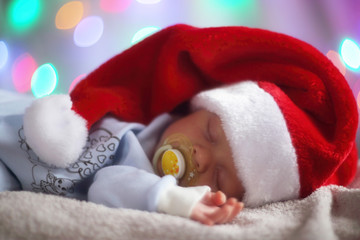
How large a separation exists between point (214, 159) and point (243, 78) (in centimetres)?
28

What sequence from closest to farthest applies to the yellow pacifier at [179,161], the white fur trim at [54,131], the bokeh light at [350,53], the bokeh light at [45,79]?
the white fur trim at [54,131], the yellow pacifier at [179,161], the bokeh light at [350,53], the bokeh light at [45,79]

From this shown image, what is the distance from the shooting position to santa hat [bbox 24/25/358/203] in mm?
844

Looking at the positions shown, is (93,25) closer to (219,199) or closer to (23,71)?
(23,71)

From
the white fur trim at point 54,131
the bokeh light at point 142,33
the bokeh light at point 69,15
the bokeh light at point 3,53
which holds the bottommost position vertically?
the white fur trim at point 54,131

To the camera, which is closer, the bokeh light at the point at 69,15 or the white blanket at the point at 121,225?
the white blanket at the point at 121,225

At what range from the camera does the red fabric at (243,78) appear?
0.87 m

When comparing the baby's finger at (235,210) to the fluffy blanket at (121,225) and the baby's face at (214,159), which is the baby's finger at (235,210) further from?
the baby's face at (214,159)

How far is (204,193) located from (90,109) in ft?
1.34

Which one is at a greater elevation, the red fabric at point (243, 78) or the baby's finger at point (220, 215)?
the red fabric at point (243, 78)

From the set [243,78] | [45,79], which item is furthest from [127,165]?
[45,79]

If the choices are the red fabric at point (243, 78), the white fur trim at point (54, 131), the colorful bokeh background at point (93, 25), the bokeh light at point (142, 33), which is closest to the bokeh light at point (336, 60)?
the colorful bokeh background at point (93, 25)

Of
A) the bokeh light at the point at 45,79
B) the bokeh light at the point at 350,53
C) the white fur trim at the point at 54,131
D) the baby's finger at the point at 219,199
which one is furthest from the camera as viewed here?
the bokeh light at the point at 45,79

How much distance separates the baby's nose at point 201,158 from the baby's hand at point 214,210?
18cm

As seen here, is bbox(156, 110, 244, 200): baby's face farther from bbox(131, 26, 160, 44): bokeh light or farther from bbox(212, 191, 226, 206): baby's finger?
bbox(131, 26, 160, 44): bokeh light
